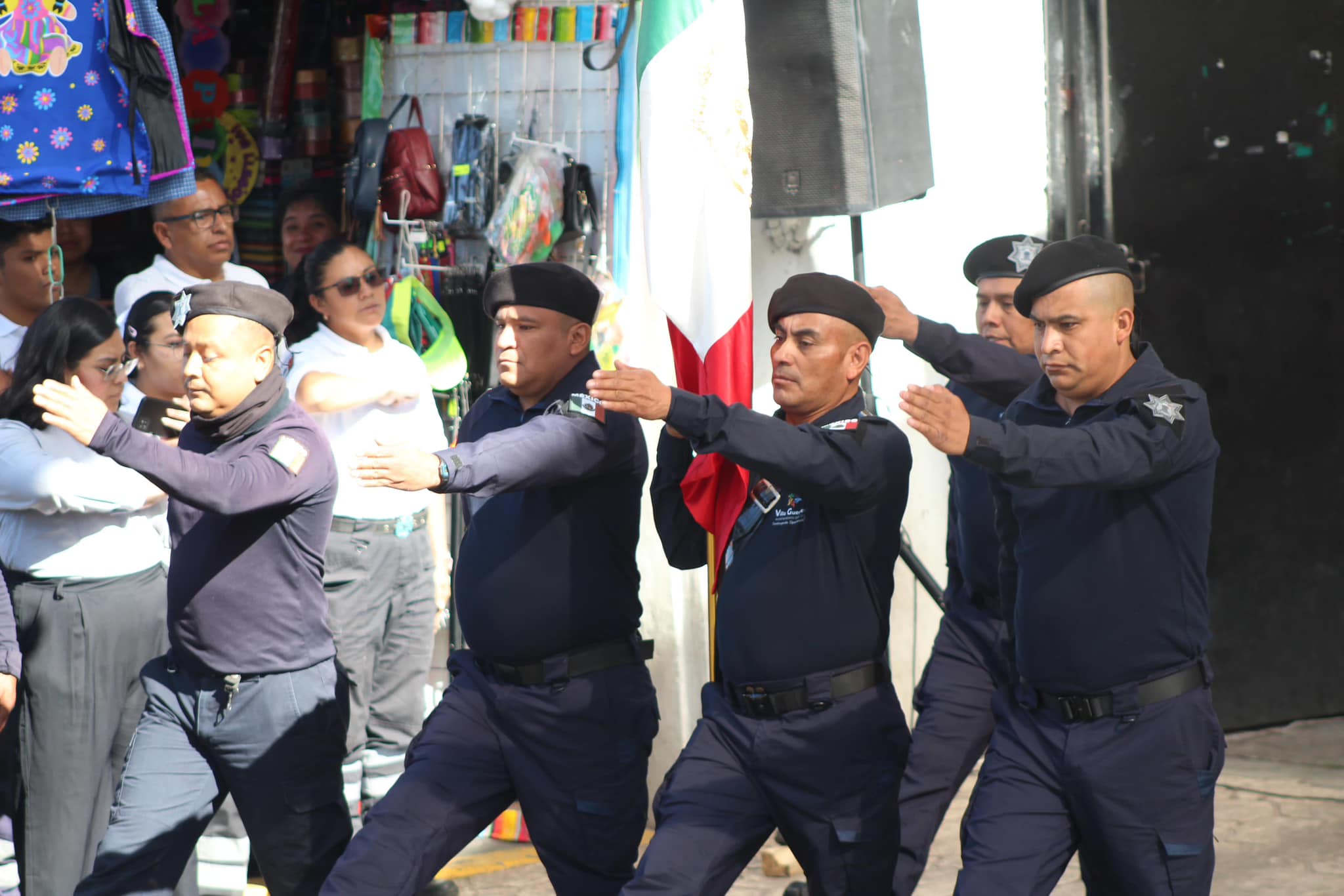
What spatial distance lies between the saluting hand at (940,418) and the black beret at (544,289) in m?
1.22

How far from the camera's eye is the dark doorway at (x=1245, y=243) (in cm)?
698

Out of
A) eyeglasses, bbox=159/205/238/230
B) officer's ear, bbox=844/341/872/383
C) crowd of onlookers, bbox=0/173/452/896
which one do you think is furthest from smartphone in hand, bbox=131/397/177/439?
officer's ear, bbox=844/341/872/383

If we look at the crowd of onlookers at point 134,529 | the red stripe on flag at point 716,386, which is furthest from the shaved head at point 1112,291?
the crowd of onlookers at point 134,529

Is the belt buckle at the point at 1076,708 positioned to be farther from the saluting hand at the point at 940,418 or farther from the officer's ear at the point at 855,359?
the officer's ear at the point at 855,359

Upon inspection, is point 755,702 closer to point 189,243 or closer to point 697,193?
point 697,193

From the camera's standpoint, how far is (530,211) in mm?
6102

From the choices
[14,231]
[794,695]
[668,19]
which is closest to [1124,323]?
[794,695]

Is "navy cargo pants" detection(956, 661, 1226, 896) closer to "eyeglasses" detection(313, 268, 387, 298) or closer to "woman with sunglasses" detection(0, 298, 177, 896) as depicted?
"woman with sunglasses" detection(0, 298, 177, 896)

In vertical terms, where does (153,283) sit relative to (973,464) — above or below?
above

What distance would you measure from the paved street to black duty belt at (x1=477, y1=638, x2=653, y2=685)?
1.72 metres

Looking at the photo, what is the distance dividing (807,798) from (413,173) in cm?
342

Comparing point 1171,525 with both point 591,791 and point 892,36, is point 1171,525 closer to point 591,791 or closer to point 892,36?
point 591,791

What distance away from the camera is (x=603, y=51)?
6.32m

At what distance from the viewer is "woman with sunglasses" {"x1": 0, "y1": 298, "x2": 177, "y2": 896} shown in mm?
4914
